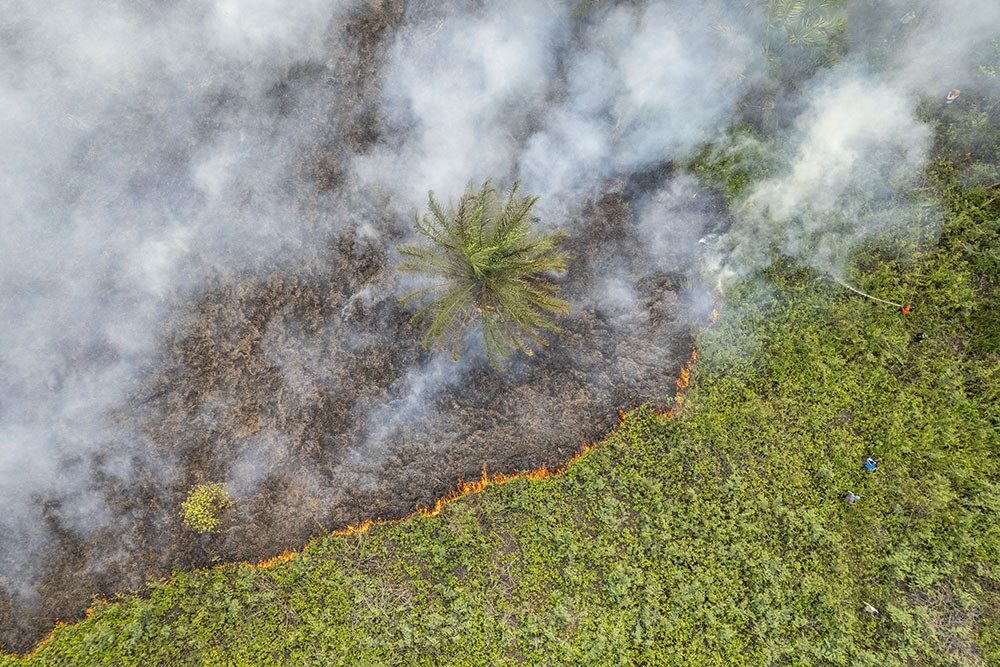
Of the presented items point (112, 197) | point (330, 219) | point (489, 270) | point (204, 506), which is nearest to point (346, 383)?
point (330, 219)

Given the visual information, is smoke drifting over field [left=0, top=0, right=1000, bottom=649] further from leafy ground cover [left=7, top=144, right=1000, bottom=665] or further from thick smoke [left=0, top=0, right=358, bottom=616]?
leafy ground cover [left=7, top=144, right=1000, bottom=665]

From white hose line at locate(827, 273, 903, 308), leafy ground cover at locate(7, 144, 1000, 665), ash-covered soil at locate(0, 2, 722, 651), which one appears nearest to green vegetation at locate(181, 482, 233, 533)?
ash-covered soil at locate(0, 2, 722, 651)

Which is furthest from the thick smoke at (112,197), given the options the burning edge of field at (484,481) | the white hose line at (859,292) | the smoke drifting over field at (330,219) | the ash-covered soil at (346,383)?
the white hose line at (859,292)

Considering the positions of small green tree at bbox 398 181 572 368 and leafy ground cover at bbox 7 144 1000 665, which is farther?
leafy ground cover at bbox 7 144 1000 665

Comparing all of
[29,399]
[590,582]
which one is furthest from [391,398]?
[29,399]

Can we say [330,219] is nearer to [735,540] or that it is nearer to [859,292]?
[735,540]
